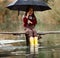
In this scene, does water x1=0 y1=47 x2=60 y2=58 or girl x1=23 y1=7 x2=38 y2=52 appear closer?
water x1=0 y1=47 x2=60 y2=58

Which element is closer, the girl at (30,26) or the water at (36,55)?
the water at (36,55)

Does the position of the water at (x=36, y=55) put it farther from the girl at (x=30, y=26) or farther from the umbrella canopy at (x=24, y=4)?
the umbrella canopy at (x=24, y=4)

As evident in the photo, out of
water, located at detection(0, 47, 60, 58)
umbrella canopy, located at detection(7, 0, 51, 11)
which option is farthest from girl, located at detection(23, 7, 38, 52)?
water, located at detection(0, 47, 60, 58)

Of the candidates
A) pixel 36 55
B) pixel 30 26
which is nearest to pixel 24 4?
pixel 30 26

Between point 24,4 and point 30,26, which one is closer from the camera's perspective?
point 30,26

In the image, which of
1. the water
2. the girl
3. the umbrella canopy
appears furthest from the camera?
the umbrella canopy

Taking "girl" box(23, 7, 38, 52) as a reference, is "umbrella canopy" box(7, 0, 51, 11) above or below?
above

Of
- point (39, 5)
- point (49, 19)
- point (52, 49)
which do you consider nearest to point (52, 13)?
point (49, 19)

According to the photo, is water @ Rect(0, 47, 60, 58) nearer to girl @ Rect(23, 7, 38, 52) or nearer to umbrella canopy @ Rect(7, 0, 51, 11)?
girl @ Rect(23, 7, 38, 52)

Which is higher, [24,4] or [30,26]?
[24,4]

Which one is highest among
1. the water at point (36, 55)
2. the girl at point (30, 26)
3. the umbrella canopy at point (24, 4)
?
the umbrella canopy at point (24, 4)

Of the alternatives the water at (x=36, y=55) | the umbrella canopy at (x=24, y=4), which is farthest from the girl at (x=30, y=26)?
the water at (x=36, y=55)

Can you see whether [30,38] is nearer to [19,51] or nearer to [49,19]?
[19,51]

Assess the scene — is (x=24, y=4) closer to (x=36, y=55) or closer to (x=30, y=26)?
(x=30, y=26)
